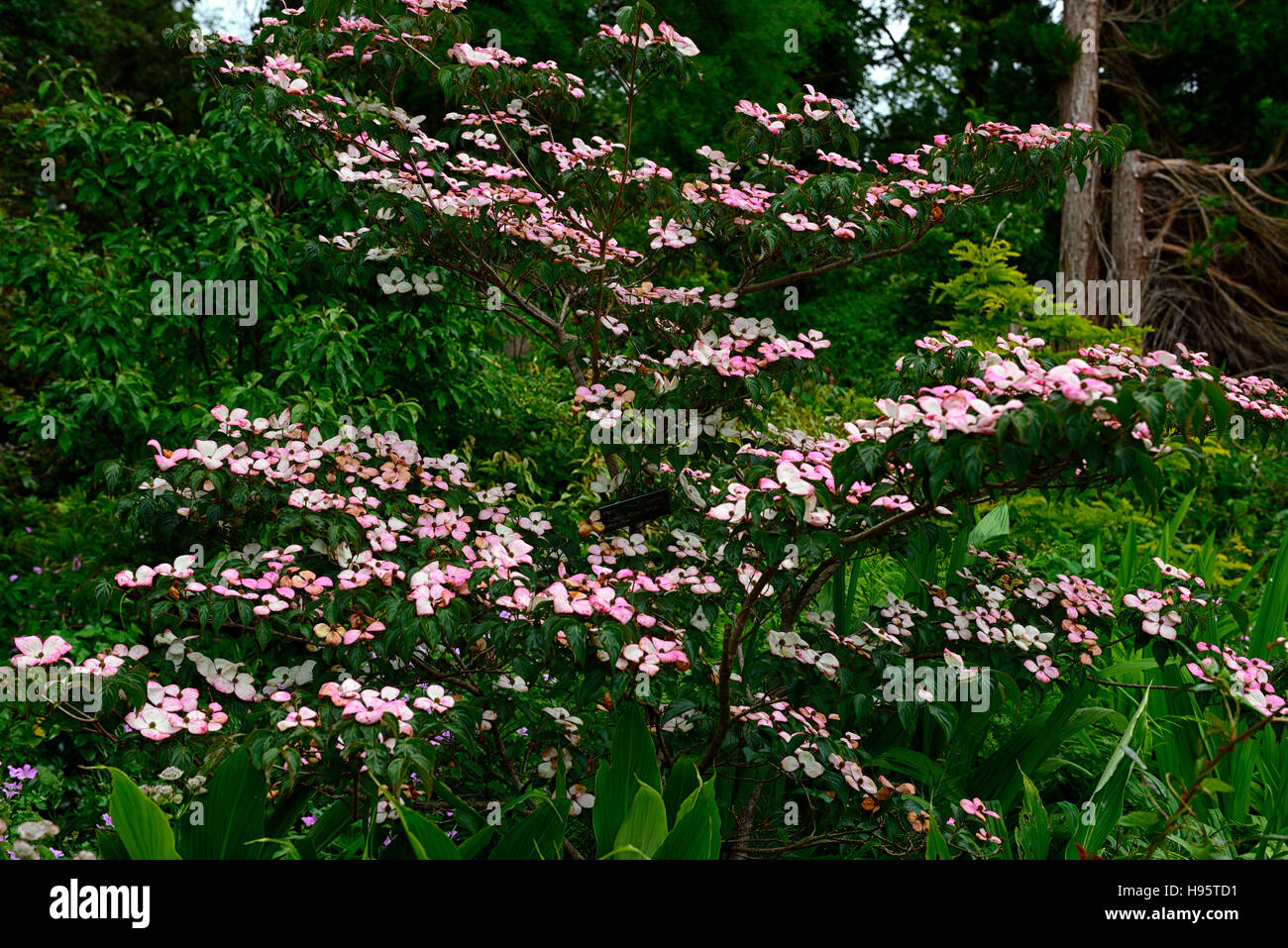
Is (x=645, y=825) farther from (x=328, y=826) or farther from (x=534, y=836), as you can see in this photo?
(x=328, y=826)

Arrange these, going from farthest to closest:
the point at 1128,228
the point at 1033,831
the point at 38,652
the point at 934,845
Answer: the point at 1128,228
the point at 1033,831
the point at 934,845
the point at 38,652

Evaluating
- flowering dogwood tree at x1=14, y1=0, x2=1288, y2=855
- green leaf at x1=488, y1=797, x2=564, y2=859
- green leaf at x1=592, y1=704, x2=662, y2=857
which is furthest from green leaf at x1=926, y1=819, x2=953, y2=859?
green leaf at x1=488, y1=797, x2=564, y2=859

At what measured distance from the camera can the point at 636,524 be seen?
261cm

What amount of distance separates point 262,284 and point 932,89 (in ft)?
28.3

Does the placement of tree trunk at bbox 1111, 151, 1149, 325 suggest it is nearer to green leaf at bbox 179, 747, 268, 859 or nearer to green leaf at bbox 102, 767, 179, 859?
green leaf at bbox 179, 747, 268, 859

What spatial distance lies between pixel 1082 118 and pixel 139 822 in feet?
28.8

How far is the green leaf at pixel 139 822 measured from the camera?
1.82 m

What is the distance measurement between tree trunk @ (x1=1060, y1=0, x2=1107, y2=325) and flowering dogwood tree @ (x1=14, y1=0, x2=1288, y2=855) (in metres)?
6.31

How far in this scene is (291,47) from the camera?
2838mm

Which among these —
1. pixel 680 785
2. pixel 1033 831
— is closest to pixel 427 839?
pixel 680 785

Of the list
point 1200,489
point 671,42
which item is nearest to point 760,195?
point 671,42

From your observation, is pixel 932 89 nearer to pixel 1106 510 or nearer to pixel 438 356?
pixel 1106 510

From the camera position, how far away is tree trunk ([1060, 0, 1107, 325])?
26.9 feet
